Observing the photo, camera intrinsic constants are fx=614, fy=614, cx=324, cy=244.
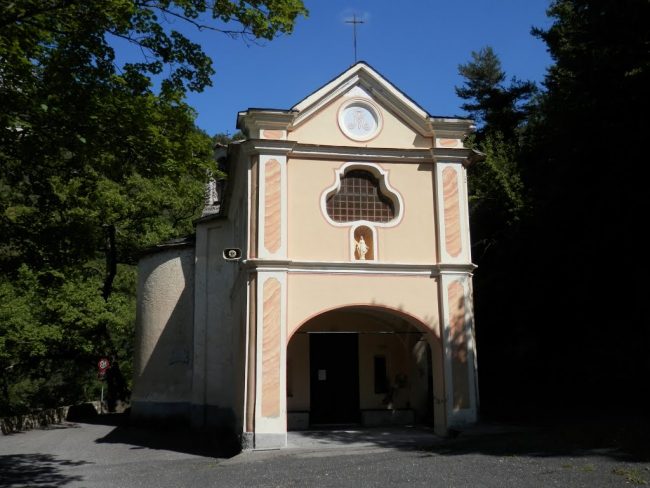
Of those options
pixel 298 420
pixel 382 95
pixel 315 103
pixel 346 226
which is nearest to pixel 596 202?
pixel 382 95

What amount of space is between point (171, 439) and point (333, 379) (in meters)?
4.72

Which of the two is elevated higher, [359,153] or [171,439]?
[359,153]

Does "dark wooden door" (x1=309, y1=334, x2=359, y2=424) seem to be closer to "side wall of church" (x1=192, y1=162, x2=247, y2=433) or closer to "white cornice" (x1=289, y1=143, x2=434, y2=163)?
"side wall of church" (x1=192, y1=162, x2=247, y2=433)

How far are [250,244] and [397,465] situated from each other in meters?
5.67

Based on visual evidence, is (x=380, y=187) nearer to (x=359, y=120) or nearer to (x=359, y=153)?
(x=359, y=153)

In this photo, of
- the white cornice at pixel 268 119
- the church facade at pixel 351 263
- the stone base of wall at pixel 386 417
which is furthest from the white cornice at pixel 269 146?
the stone base of wall at pixel 386 417

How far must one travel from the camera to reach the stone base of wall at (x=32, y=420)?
19828 mm

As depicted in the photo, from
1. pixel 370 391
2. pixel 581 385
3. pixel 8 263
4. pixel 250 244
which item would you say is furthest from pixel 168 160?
pixel 581 385

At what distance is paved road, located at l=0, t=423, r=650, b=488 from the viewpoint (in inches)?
339

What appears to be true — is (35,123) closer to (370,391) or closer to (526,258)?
(370,391)

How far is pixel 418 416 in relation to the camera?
1608cm

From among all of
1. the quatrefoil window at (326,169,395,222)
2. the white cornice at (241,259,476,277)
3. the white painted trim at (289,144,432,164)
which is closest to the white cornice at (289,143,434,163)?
the white painted trim at (289,144,432,164)

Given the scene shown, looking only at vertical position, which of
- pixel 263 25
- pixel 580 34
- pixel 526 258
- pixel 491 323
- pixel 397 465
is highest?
pixel 580 34

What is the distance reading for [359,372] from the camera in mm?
16188
